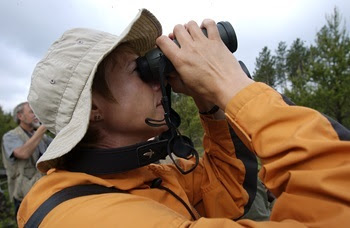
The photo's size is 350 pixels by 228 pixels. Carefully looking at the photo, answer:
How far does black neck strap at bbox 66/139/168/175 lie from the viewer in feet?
4.57

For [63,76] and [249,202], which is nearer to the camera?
[63,76]

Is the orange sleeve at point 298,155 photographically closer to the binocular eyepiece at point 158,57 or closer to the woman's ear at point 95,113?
the binocular eyepiece at point 158,57

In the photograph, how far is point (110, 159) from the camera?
4.60ft

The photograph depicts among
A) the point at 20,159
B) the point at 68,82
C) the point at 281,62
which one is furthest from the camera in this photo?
the point at 281,62

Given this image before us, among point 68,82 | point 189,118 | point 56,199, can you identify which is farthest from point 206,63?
point 189,118

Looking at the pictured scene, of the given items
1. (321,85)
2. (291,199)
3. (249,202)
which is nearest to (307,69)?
(321,85)

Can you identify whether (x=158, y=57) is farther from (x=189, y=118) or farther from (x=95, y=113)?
(x=189, y=118)

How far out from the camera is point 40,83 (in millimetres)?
1429

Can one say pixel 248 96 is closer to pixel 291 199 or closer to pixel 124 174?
pixel 291 199

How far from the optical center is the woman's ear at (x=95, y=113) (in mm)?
1514

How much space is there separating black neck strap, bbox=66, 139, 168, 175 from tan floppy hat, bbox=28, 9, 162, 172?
0.10 m

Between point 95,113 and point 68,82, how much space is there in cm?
22

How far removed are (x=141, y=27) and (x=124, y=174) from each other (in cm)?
70

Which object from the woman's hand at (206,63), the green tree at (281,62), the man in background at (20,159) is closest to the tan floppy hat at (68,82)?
the woman's hand at (206,63)
